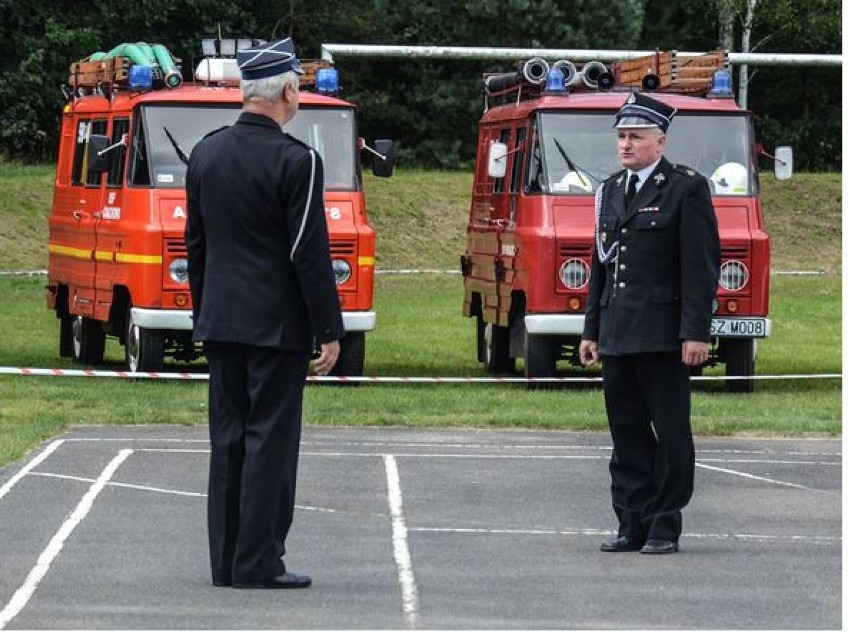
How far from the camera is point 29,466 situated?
13.9 meters

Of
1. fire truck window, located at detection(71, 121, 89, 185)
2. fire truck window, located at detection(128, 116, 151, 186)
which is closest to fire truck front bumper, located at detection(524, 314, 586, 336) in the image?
fire truck window, located at detection(128, 116, 151, 186)

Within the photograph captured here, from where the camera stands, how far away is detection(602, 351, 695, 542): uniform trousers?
10.6 m

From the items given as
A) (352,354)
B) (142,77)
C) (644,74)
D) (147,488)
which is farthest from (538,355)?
(147,488)

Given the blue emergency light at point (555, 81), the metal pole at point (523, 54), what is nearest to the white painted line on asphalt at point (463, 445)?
the blue emergency light at point (555, 81)

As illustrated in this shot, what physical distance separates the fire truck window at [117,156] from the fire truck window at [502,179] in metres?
3.52

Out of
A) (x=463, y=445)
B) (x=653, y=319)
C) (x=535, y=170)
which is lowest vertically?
(x=463, y=445)

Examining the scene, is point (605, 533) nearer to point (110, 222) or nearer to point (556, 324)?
point (556, 324)

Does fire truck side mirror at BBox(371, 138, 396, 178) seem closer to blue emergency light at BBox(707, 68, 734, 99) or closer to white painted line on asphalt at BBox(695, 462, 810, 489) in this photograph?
blue emergency light at BBox(707, 68, 734, 99)

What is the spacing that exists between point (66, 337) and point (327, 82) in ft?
16.5

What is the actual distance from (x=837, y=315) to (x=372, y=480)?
2281 cm

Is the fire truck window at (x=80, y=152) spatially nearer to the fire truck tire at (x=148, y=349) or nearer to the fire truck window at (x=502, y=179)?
the fire truck tire at (x=148, y=349)

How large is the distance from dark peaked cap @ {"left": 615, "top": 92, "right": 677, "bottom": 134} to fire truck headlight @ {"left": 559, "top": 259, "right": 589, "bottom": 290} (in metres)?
9.84

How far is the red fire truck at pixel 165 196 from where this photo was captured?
20.6 meters

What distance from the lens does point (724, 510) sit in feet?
40.5
